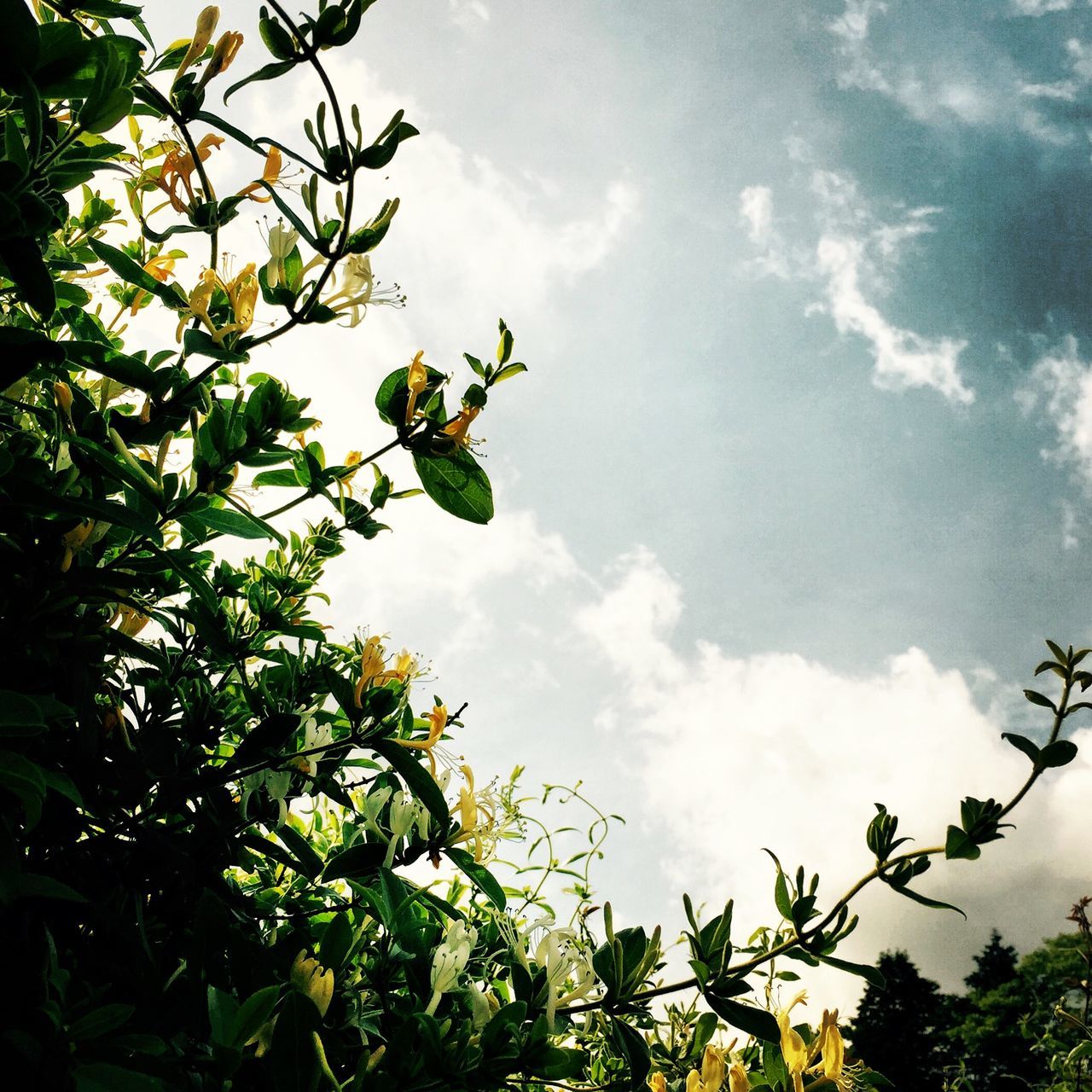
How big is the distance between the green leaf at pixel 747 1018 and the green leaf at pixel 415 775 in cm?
49

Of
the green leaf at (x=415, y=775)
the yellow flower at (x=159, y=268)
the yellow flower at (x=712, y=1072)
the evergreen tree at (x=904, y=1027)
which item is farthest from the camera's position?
the evergreen tree at (x=904, y=1027)

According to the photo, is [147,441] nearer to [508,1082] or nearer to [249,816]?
[249,816]

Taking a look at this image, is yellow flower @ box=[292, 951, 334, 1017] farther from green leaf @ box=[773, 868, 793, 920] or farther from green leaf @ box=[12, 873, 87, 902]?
green leaf @ box=[773, 868, 793, 920]

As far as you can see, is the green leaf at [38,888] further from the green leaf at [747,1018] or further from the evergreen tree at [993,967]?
the evergreen tree at [993,967]

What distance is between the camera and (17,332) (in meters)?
0.83

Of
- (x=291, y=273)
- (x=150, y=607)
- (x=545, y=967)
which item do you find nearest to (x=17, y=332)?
(x=291, y=273)

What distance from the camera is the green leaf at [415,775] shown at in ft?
3.91

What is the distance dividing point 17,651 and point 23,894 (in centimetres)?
44

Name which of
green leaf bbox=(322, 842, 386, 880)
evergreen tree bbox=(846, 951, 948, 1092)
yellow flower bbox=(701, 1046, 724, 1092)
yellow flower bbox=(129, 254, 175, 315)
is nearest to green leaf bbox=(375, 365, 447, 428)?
yellow flower bbox=(129, 254, 175, 315)

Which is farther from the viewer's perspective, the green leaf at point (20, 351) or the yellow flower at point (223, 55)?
the yellow flower at point (223, 55)

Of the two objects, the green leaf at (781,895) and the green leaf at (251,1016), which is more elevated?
the green leaf at (781,895)

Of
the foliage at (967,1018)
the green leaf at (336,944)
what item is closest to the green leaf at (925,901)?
the green leaf at (336,944)

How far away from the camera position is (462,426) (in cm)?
134

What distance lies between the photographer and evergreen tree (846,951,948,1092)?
81.7 feet
